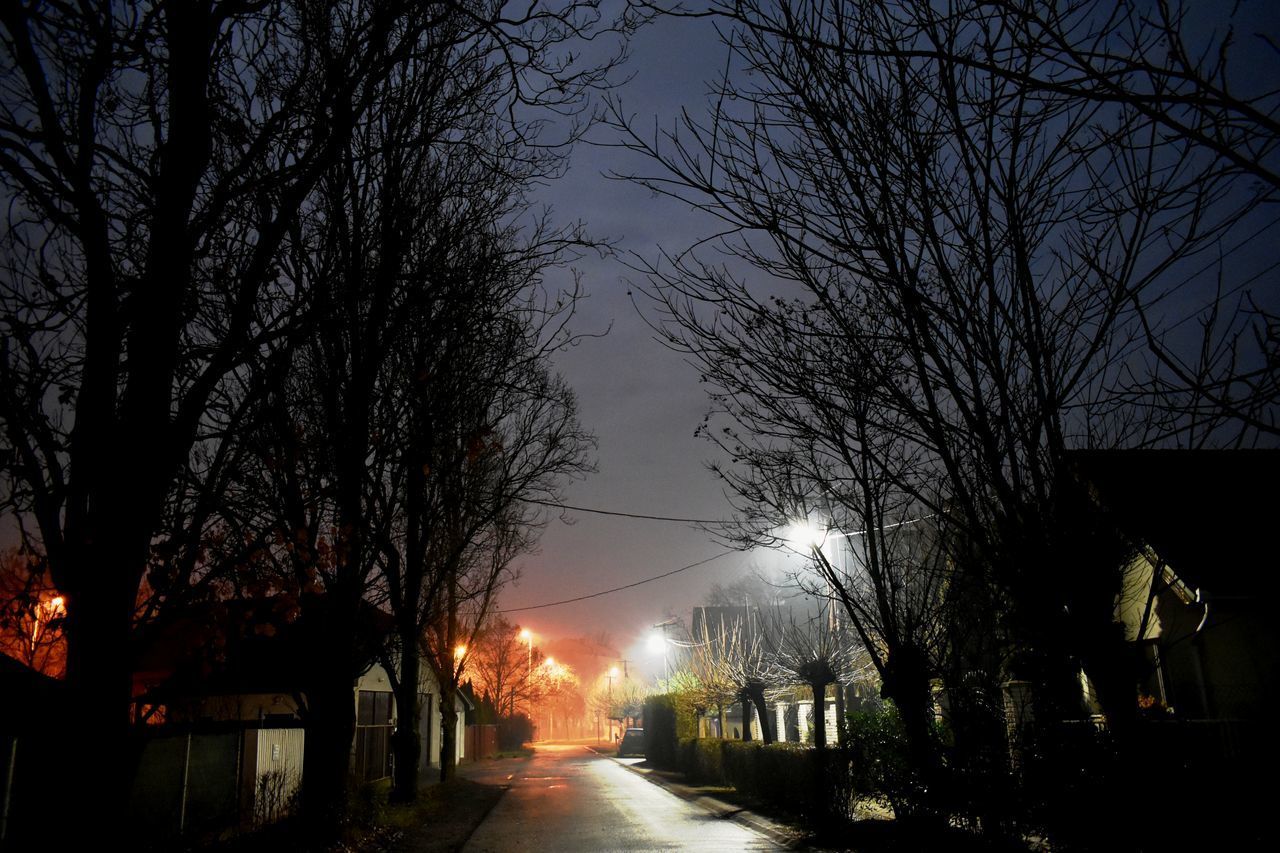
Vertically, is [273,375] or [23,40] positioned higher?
[23,40]

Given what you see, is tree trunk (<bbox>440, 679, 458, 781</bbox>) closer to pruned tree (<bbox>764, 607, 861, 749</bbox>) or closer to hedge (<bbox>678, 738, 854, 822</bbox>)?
hedge (<bbox>678, 738, 854, 822</bbox>)

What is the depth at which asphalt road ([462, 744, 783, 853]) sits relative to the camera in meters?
12.7

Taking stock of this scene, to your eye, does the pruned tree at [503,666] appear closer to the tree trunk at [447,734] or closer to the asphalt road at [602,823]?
the tree trunk at [447,734]

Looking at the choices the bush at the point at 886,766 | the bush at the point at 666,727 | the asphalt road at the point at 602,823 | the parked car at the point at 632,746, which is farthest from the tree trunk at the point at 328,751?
the parked car at the point at 632,746

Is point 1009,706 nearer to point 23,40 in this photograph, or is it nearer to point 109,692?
point 109,692

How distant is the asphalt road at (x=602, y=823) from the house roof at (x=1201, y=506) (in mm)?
7821

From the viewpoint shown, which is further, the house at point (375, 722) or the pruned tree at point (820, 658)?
the house at point (375, 722)

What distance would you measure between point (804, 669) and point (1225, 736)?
887 cm

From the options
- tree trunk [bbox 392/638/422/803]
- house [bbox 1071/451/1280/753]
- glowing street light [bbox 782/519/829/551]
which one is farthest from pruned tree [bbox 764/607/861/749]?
tree trunk [bbox 392/638/422/803]

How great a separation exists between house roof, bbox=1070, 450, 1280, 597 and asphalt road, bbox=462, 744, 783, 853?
7.82 metres

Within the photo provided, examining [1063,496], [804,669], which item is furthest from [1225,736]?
[1063,496]

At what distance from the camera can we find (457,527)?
2020 centimetres

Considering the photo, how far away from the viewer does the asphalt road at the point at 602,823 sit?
12719 mm

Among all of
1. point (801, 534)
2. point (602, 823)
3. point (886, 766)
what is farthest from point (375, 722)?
point (801, 534)
